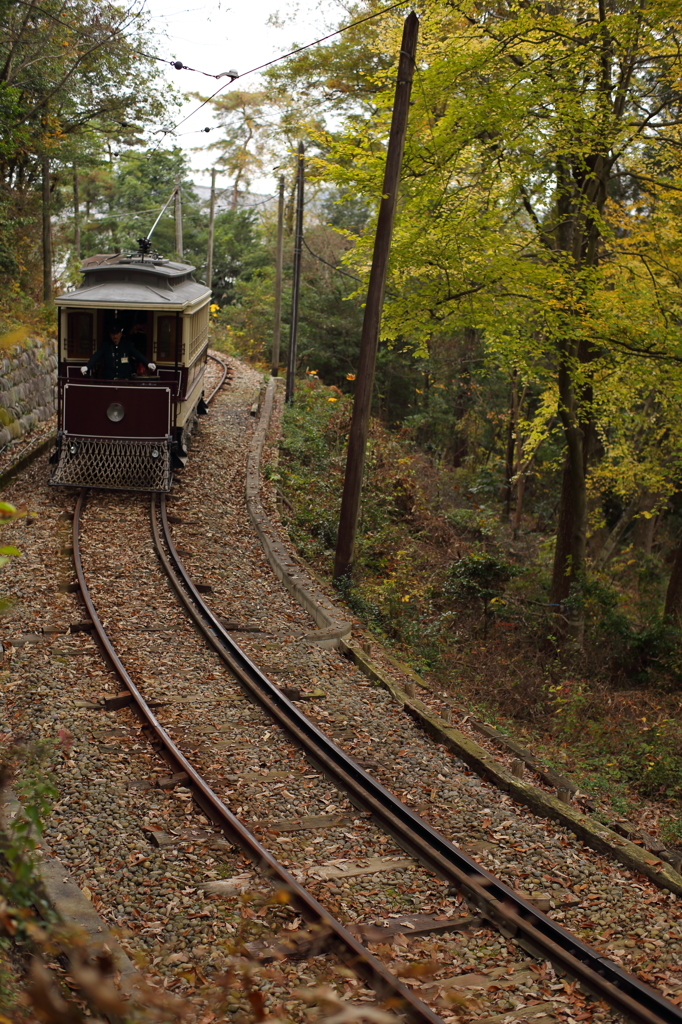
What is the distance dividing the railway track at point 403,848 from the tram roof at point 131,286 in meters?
6.93

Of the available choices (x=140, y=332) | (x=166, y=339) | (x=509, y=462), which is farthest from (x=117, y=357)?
(x=509, y=462)

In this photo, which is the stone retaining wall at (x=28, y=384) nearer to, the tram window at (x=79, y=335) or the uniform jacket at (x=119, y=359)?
the tram window at (x=79, y=335)

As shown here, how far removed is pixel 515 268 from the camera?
37.8 ft

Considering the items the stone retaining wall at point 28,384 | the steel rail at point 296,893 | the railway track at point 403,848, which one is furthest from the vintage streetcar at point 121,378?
the steel rail at point 296,893

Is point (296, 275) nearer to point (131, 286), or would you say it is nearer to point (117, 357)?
point (131, 286)

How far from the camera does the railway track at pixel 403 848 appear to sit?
456 centimetres

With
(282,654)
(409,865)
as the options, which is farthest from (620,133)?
(409,865)

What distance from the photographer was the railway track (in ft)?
15.0

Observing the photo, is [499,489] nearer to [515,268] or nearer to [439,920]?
[515,268]

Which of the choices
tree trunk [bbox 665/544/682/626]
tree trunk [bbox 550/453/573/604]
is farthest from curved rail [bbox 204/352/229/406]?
tree trunk [bbox 665/544/682/626]

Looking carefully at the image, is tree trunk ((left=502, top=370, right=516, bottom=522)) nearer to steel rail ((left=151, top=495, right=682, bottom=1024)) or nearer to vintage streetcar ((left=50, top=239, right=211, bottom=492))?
vintage streetcar ((left=50, top=239, right=211, bottom=492))

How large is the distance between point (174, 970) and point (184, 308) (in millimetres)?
11358

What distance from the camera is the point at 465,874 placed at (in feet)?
18.8

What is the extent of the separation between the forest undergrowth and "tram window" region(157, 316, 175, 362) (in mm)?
3389
